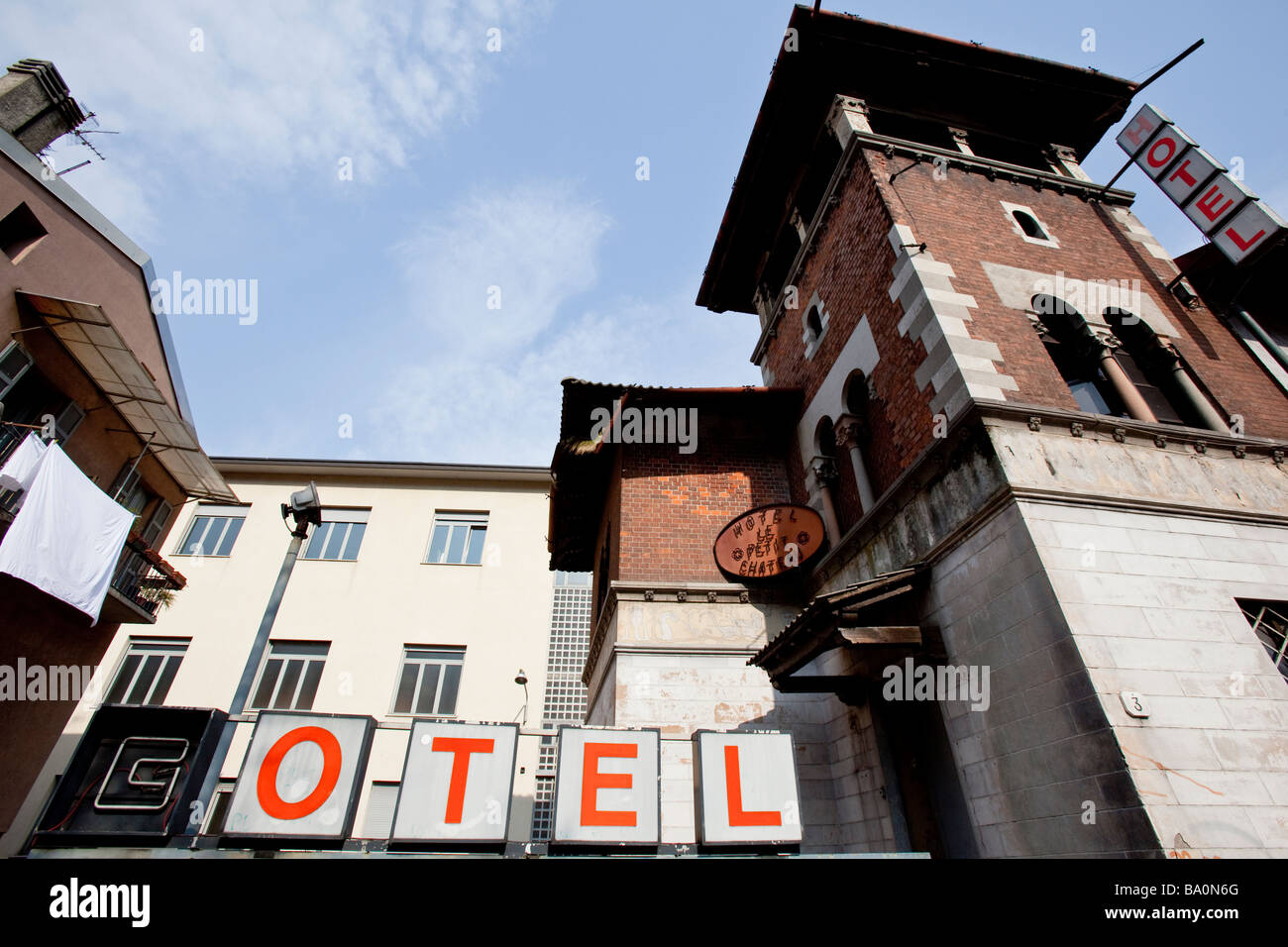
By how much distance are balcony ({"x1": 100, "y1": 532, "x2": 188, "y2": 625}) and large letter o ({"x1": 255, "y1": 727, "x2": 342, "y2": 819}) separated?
10321mm

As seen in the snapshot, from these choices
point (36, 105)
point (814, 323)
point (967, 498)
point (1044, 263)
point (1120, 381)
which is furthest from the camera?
point (36, 105)

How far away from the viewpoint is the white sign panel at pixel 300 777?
4887 mm

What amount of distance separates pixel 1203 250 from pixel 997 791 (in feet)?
36.4

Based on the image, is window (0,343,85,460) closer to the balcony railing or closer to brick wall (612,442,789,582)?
the balcony railing

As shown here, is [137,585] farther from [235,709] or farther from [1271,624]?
[1271,624]

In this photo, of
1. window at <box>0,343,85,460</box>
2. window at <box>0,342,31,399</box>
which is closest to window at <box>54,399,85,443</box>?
window at <box>0,343,85,460</box>

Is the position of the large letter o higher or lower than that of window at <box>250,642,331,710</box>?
lower

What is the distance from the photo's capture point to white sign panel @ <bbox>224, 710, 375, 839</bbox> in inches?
192

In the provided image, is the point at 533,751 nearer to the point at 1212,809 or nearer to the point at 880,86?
the point at 1212,809

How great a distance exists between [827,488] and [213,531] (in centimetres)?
2135

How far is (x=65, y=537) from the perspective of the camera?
34.9 feet

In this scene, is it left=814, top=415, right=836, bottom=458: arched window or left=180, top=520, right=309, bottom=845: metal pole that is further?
left=814, top=415, right=836, bottom=458: arched window

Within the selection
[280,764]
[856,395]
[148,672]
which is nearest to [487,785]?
[280,764]
